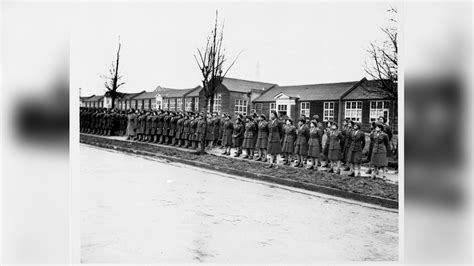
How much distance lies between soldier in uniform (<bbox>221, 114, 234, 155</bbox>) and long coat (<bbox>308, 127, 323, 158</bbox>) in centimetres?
Result: 183

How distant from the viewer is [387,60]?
12.4 feet

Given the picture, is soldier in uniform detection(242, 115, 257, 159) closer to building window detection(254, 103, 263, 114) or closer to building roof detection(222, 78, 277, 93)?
building window detection(254, 103, 263, 114)

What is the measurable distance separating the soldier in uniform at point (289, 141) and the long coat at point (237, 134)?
110 cm

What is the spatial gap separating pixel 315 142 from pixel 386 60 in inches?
85.3

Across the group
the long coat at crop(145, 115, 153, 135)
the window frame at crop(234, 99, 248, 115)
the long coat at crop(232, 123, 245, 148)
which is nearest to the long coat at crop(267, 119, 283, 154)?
the window frame at crop(234, 99, 248, 115)

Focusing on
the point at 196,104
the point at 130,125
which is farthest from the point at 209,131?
the point at 130,125

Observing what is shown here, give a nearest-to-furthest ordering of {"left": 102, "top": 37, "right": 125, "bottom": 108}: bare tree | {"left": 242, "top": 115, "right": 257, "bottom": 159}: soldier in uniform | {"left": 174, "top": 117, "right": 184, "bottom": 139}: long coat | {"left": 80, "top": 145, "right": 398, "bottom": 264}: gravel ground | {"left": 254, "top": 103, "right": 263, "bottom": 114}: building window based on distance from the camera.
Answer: {"left": 80, "top": 145, "right": 398, "bottom": 264}: gravel ground → {"left": 102, "top": 37, "right": 125, "bottom": 108}: bare tree → {"left": 254, "top": 103, "right": 263, "bottom": 114}: building window → {"left": 242, "top": 115, "right": 257, "bottom": 159}: soldier in uniform → {"left": 174, "top": 117, "right": 184, "bottom": 139}: long coat

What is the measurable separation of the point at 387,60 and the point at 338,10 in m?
0.77

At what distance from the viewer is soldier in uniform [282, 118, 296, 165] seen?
234 inches

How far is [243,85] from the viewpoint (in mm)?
4941

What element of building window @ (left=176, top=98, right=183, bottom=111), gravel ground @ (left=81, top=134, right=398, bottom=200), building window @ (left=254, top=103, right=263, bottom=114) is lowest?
gravel ground @ (left=81, top=134, right=398, bottom=200)

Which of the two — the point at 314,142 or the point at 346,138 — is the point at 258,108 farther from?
the point at 346,138
